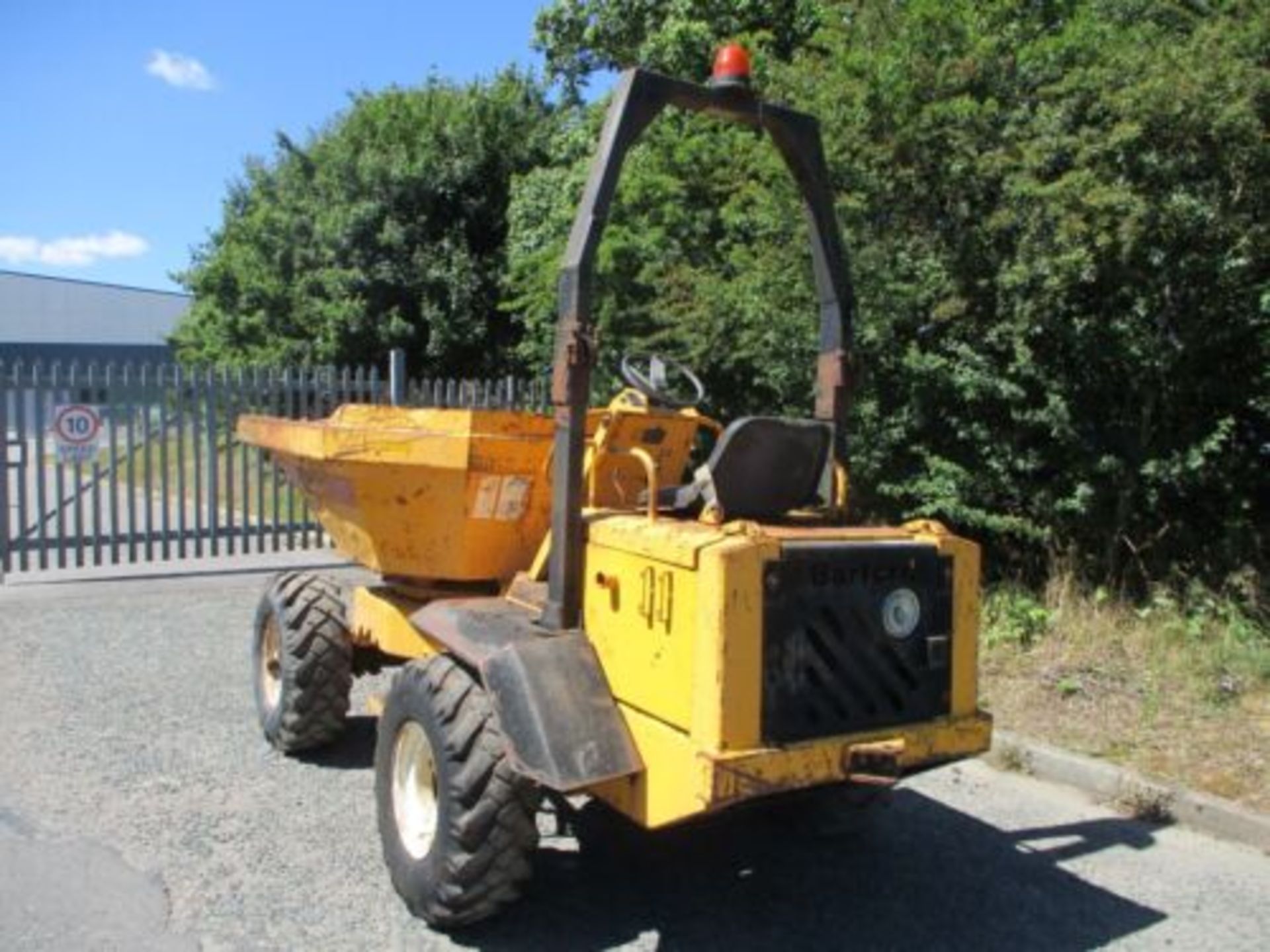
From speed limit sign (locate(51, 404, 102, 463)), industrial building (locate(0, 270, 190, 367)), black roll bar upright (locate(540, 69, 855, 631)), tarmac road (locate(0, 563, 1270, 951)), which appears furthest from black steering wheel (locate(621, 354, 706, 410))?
industrial building (locate(0, 270, 190, 367))

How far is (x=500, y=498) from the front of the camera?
445 cm

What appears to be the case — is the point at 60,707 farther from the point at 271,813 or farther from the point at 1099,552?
the point at 1099,552

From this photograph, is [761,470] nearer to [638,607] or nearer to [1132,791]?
[638,607]

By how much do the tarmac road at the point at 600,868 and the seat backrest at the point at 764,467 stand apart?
3.95 ft

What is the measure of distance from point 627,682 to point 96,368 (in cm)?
902

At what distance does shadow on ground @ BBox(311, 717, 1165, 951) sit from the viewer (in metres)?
3.95

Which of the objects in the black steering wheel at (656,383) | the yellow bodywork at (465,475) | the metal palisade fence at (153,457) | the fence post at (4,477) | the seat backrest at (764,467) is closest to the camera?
the seat backrest at (764,467)

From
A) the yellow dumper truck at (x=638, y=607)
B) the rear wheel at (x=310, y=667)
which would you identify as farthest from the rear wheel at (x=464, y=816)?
the rear wheel at (x=310, y=667)

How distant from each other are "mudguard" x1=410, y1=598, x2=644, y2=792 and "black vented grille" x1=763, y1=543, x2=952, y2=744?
51 cm

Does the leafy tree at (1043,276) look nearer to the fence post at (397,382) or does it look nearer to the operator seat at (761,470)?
the operator seat at (761,470)

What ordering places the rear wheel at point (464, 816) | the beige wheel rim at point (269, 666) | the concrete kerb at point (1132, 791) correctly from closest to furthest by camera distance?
1. the rear wheel at point (464, 816)
2. the concrete kerb at point (1132, 791)
3. the beige wheel rim at point (269, 666)

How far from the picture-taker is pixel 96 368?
11.0 m

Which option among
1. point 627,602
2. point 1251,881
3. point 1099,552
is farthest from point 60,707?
point 1099,552

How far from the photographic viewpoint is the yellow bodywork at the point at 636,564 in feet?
11.0
